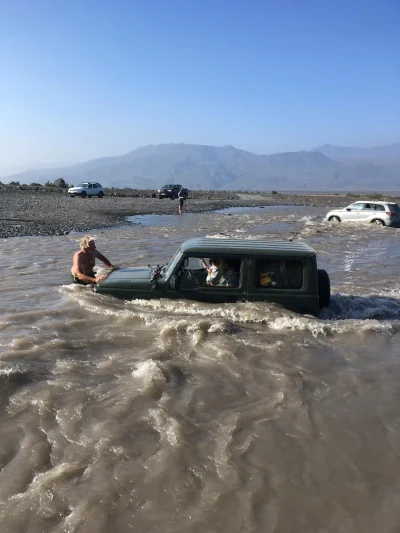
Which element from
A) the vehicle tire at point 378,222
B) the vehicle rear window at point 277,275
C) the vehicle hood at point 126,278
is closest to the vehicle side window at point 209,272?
the vehicle rear window at point 277,275

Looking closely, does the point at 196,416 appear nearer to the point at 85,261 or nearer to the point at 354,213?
the point at 85,261

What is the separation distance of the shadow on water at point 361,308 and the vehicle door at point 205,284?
66.0 inches

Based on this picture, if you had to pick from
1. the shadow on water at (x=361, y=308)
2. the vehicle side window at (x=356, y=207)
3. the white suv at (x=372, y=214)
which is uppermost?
the vehicle side window at (x=356, y=207)

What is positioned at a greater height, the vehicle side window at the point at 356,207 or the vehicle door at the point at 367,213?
the vehicle side window at the point at 356,207

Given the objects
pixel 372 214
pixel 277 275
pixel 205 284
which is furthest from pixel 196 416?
pixel 372 214

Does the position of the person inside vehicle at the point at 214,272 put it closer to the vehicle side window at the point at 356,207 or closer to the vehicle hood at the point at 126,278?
the vehicle hood at the point at 126,278

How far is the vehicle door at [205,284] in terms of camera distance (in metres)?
7.68

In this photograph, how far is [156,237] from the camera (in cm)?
2048

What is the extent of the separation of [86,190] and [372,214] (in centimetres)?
2818

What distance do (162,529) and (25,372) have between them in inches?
122

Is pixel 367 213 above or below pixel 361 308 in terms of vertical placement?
above

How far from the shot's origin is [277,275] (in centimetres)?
770

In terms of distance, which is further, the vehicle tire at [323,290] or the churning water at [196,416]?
the vehicle tire at [323,290]

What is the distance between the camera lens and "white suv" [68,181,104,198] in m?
45.2
